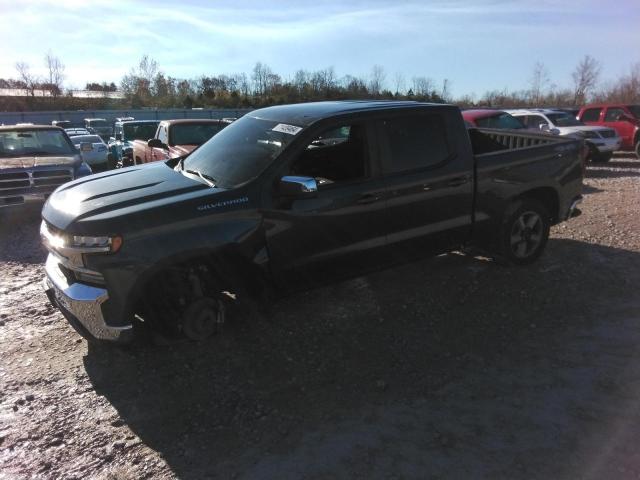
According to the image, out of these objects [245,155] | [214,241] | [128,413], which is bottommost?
[128,413]

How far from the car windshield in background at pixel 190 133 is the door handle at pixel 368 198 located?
20.4 feet

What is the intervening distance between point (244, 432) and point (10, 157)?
8.19 m

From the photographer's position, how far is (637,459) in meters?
2.71

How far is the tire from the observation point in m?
5.37

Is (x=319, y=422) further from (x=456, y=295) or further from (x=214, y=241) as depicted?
(x=456, y=295)

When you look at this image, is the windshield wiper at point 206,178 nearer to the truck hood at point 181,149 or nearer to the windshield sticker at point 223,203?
the windshield sticker at point 223,203

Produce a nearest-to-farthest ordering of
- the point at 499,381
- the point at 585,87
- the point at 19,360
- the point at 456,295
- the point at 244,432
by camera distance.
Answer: the point at 244,432 → the point at 499,381 → the point at 19,360 → the point at 456,295 → the point at 585,87

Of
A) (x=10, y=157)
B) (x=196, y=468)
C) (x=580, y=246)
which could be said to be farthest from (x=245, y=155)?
(x=10, y=157)

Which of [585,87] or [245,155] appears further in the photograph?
[585,87]

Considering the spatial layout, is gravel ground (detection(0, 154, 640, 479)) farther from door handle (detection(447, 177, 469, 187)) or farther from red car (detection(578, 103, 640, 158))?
red car (detection(578, 103, 640, 158))

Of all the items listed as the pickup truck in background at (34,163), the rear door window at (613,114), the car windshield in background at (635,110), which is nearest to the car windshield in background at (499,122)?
the rear door window at (613,114)

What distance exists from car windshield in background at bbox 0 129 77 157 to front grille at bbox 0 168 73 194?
2.94 ft

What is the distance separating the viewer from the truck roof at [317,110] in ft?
14.3

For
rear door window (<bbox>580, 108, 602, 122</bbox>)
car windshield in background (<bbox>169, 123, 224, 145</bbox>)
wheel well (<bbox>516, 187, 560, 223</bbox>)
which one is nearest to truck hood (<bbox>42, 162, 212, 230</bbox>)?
wheel well (<bbox>516, 187, 560, 223</bbox>)
